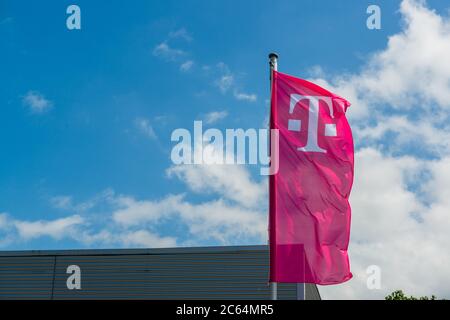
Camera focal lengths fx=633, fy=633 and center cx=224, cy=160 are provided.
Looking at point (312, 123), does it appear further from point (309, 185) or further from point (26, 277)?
point (26, 277)

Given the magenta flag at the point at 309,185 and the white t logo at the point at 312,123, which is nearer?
the magenta flag at the point at 309,185

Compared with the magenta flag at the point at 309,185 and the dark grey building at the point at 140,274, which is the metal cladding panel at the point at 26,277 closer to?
the dark grey building at the point at 140,274

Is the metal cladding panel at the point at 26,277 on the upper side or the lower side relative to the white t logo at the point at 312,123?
lower

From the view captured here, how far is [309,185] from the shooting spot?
13.4m

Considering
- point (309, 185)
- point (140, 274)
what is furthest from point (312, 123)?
point (140, 274)

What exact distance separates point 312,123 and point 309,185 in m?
1.44

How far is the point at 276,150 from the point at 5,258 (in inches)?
647

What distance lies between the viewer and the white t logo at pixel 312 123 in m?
13.7

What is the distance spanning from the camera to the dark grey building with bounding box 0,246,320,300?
23.5m

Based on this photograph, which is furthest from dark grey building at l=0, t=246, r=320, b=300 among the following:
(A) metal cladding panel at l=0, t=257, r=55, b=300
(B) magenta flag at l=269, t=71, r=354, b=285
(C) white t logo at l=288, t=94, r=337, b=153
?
(C) white t logo at l=288, t=94, r=337, b=153

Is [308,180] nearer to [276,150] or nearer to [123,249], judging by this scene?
[276,150]

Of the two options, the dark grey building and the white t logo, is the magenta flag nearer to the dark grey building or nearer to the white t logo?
the white t logo

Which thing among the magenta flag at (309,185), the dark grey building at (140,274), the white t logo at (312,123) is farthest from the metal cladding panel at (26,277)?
the white t logo at (312,123)
